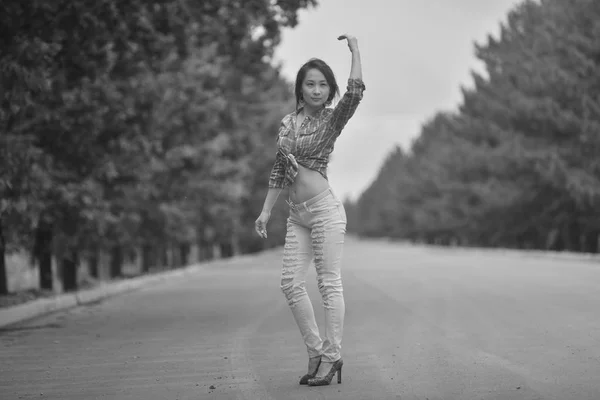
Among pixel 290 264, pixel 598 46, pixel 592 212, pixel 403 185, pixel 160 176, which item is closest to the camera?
pixel 290 264

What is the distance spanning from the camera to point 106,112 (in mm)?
16859

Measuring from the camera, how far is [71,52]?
49.3 feet

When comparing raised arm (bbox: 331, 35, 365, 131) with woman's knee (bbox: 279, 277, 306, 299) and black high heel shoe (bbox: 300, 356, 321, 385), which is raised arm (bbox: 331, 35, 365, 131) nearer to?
woman's knee (bbox: 279, 277, 306, 299)

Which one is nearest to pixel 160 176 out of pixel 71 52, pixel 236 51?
pixel 236 51

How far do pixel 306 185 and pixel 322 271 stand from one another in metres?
0.58

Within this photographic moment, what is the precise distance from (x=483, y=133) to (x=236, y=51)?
38519 millimetres

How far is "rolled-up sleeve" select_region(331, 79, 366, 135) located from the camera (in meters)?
6.89

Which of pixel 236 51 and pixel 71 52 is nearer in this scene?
pixel 71 52

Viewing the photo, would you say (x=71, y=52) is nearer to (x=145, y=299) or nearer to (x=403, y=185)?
(x=145, y=299)

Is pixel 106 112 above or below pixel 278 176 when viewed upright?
above

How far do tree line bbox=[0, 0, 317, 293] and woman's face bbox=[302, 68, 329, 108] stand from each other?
628 centimetres

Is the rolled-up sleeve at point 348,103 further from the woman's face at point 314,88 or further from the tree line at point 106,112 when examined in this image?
the tree line at point 106,112

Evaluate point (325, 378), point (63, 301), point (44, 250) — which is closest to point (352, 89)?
point (325, 378)

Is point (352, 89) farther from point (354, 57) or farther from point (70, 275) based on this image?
point (70, 275)
